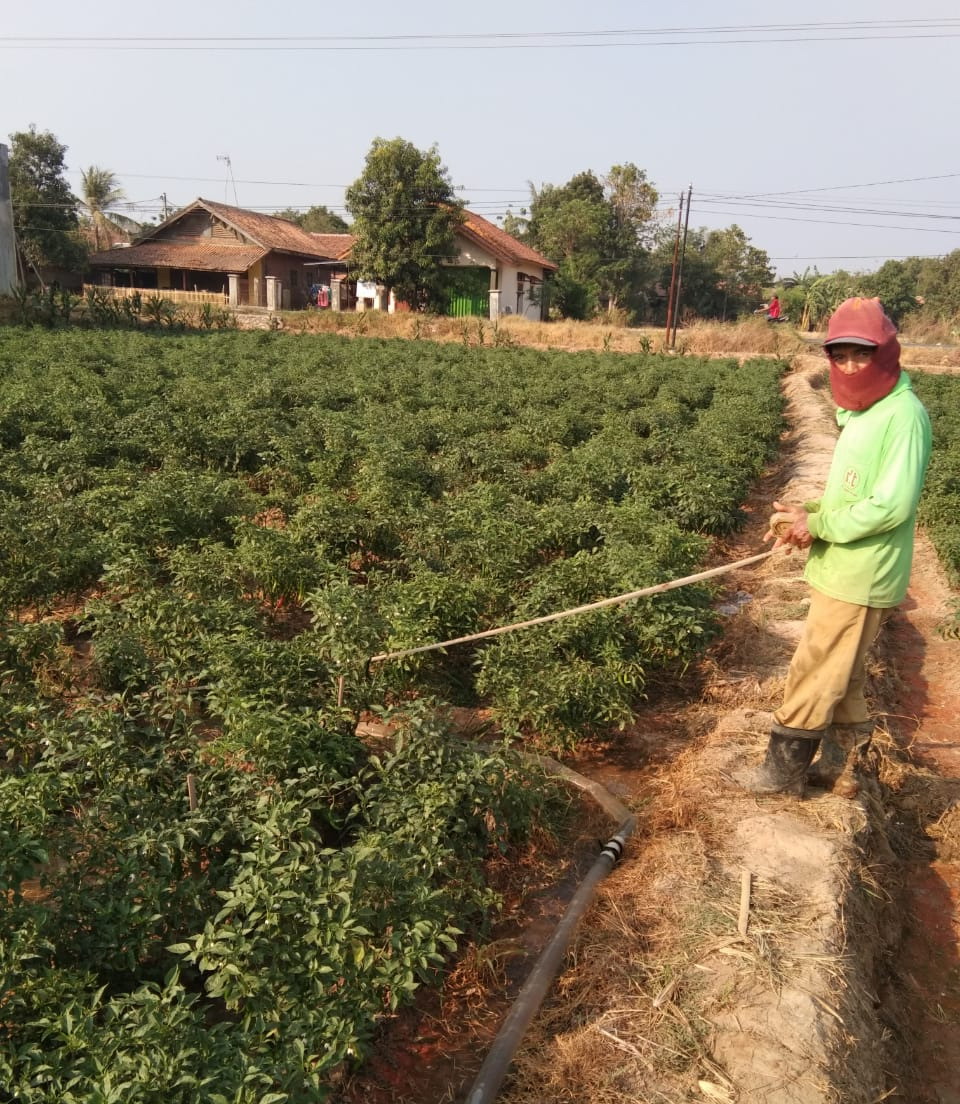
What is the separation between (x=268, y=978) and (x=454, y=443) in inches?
365

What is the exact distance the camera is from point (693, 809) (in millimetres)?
4414

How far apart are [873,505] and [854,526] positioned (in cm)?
12

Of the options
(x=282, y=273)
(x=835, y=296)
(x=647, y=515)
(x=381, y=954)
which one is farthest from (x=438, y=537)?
(x=835, y=296)

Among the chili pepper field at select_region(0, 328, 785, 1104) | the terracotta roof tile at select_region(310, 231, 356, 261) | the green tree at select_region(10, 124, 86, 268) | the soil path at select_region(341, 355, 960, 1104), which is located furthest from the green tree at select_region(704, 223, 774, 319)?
the soil path at select_region(341, 355, 960, 1104)

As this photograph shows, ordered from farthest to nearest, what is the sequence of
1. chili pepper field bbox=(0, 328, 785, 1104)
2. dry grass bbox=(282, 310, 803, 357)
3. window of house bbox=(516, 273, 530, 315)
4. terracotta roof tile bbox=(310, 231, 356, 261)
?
1. terracotta roof tile bbox=(310, 231, 356, 261)
2. window of house bbox=(516, 273, 530, 315)
3. dry grass bbox=(282, 310, 803, 357)
4. chili pepper field bbox=(0, 328, 785, 1104)

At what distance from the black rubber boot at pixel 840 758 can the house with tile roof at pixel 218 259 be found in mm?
36746

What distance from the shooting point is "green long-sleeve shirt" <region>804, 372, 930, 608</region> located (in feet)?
12.2

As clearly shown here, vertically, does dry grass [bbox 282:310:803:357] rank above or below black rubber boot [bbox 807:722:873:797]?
above

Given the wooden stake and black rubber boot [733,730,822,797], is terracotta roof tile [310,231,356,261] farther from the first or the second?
the wooden stake

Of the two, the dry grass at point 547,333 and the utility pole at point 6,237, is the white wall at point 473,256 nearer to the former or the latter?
the dry grass at point 547,333

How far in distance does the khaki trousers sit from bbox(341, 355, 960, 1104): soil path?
508 mm

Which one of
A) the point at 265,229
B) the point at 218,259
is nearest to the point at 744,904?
the point at 218,259

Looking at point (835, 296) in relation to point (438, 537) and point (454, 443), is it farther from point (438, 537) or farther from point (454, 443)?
point (438, 537)

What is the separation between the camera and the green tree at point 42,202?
3756 centimetres
